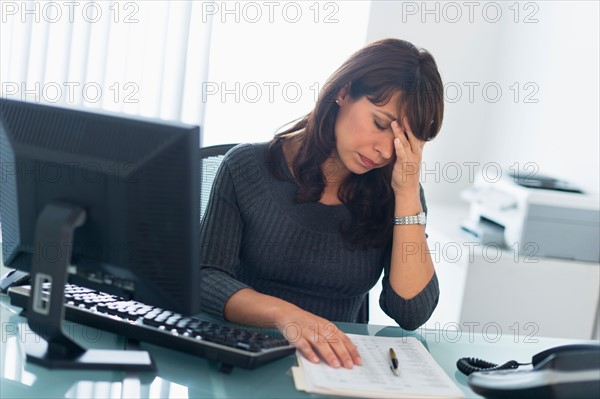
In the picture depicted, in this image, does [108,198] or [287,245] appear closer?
[108,198]

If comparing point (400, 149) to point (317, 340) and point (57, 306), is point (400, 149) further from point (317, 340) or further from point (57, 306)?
point (57, 306)

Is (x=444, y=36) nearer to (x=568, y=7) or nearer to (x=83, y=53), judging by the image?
(x=568, y=7)

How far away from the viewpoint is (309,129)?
5.85 ft

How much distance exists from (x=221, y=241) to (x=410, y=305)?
0.43 m

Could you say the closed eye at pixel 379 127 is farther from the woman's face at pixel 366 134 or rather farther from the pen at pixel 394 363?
the pen at pixel 394 363

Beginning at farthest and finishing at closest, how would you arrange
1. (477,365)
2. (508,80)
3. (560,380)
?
(508,80), (477,365), (560,380)

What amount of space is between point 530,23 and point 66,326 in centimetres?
262

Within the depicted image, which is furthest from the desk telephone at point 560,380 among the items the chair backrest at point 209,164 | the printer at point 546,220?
the printer at point 546,220

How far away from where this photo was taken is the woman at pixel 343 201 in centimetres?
166

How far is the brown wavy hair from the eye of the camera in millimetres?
1650

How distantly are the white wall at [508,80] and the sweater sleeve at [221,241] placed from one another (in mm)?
1585

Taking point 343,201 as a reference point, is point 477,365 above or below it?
below

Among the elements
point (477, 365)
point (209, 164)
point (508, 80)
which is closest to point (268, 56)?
A: point (508, 80)

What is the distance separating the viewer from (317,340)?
4.35ft
